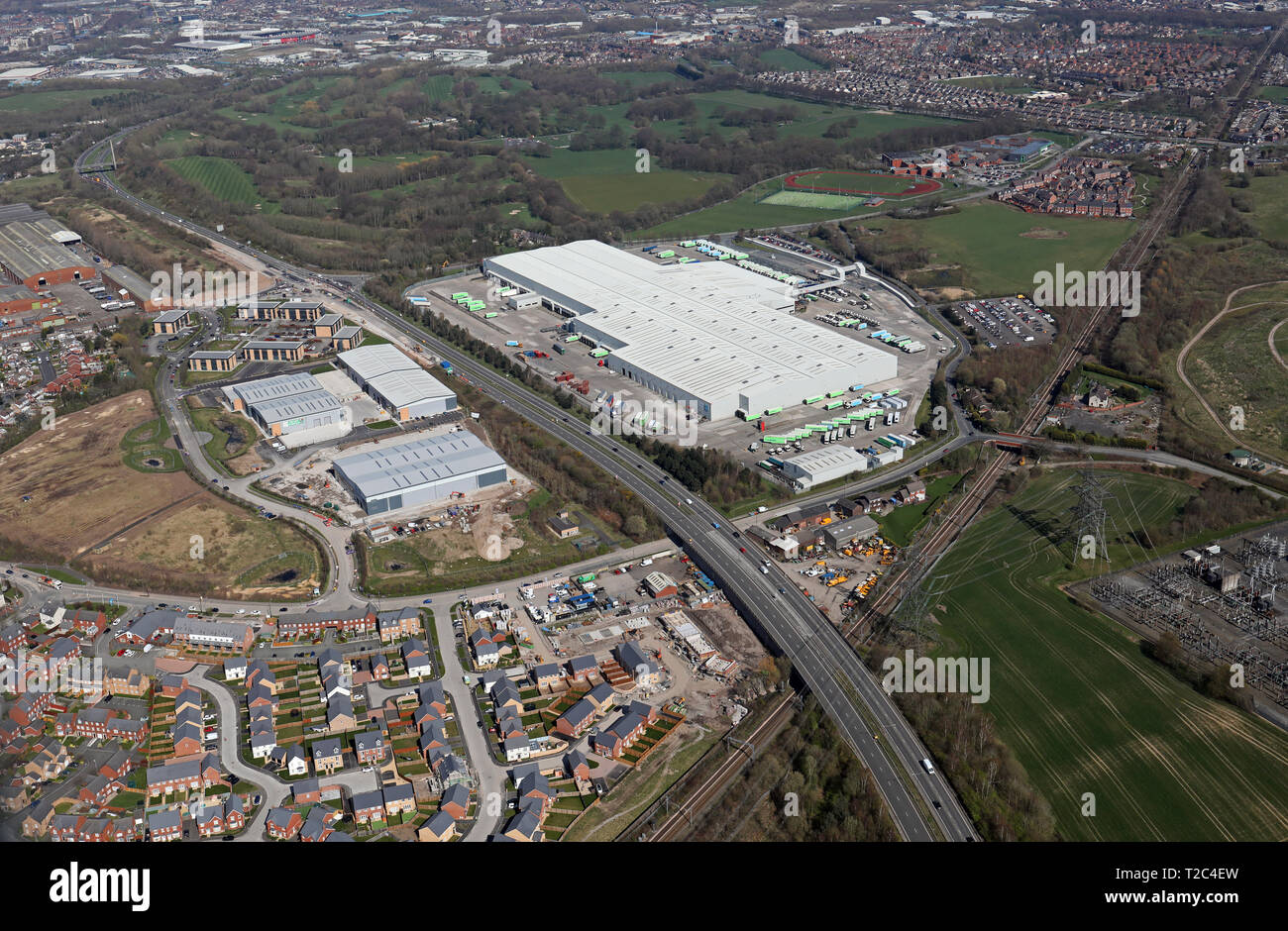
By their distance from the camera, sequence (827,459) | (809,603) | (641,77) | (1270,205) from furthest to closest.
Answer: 1. (641,77)
2. (1270,205)
3. (827,459)
4. (809,603)

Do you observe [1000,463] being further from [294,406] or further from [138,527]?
[138,527]

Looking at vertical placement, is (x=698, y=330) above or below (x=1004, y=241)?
below

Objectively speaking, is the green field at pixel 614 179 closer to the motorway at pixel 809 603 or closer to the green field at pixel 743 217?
the green field at pixel 743 217

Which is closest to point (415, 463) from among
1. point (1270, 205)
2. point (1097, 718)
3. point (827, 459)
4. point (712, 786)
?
point (827, 459)

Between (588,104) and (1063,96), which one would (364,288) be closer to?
(588,104)

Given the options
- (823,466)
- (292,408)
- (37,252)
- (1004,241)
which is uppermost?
(1004,241)
